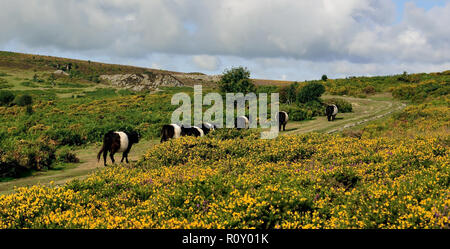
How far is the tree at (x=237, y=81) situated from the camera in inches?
1871

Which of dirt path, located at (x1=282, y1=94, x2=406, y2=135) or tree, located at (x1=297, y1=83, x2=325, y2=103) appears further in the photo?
tree, located at (x1=297, y1=83, x2=325, y2=103)

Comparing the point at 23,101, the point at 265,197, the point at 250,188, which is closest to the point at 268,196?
the point at 265,197

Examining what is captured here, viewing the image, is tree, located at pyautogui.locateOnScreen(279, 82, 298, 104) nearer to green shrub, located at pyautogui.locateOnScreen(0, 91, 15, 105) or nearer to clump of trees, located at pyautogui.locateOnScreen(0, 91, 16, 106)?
clump of trees, located at pyautogui.locateOnScreen(0, 91, 16, 106)

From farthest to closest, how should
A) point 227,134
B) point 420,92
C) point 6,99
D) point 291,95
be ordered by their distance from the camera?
point 6,99 → point 291,95 → point 420,92 → point 227,134

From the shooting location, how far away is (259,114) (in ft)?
116

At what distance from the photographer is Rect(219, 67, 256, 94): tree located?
156 ft

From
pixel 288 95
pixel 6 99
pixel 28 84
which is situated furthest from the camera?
pixel 28 84

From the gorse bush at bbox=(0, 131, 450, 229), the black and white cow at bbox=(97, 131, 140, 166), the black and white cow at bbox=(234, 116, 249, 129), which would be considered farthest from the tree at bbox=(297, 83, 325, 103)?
the black and white cow at bbox=(97, 131, 140, 166)

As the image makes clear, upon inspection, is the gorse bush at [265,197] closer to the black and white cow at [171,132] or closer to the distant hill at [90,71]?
the black and white cow at [171,132]

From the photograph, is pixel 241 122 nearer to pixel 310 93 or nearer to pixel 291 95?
pixel 310 93

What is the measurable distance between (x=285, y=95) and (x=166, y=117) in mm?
23540

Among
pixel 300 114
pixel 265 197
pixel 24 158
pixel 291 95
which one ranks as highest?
pixel 291 95

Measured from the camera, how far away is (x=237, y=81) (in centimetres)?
4775

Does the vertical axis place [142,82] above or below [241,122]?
above
